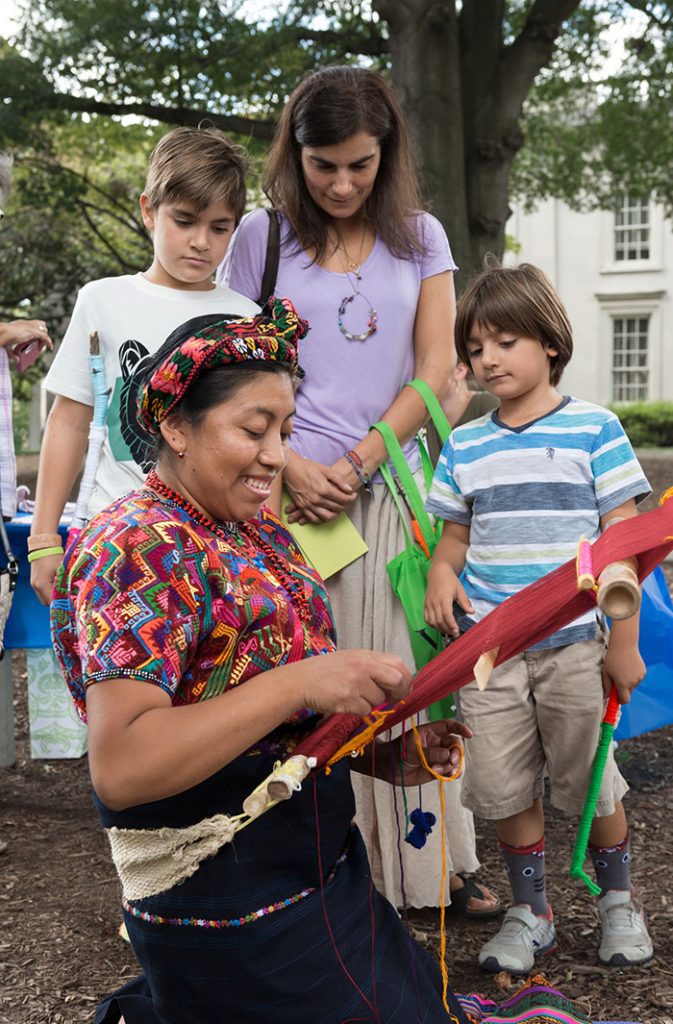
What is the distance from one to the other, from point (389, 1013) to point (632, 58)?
11848 mm

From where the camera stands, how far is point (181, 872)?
6.83 feet

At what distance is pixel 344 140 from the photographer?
3232mm

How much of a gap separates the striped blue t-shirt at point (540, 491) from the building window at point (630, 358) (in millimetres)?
28175

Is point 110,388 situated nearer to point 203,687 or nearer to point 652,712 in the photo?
point 203,687

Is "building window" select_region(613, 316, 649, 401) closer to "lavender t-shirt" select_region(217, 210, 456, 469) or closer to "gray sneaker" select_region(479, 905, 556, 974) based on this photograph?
"lavender t-shirt" select_region(217, 210, 456, 469)

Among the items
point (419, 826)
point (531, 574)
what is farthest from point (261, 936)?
point (531, 574)

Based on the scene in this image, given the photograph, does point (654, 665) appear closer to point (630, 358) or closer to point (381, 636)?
point (381, 636)

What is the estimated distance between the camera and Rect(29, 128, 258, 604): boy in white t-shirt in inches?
131

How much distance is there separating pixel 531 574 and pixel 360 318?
34.5 inches

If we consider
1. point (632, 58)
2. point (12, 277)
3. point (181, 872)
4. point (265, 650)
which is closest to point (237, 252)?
point (265, 650)

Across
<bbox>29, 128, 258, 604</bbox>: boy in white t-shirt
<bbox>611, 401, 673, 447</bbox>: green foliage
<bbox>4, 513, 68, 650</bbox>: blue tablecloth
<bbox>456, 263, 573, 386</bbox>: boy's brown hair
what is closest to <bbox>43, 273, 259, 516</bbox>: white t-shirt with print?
<bbox>29, 128, 258, 604</bbox>: boy in white t-shirt

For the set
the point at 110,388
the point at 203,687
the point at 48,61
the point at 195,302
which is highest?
the point at 48,61

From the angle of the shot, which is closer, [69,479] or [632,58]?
[69,479]

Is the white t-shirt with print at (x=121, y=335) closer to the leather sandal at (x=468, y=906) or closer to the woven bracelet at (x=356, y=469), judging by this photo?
the woven bracelet at (x=356, y=469)
